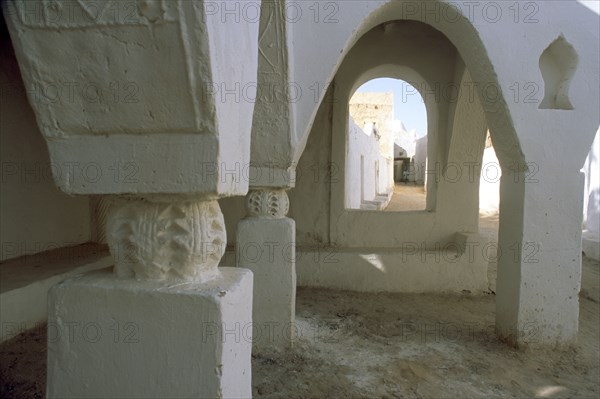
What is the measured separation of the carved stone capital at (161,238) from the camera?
4.11 feet

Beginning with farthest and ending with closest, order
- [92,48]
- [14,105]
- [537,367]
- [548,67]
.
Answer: [14,105]
[548,67]
[537,367]
[92,48]

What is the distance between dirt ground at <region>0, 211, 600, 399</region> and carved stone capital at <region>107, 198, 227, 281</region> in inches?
85.8

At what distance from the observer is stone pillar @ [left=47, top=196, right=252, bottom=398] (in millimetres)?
1193

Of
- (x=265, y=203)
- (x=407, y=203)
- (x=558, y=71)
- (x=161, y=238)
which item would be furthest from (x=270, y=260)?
(x=407, y=203)

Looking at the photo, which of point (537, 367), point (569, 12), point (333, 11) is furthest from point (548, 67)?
point (537, 367)

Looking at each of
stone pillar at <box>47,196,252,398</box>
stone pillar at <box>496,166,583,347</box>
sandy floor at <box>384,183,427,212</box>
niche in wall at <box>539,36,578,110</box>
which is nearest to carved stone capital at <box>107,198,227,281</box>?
Result: stone pillar at <box>47,196,252,398</box>

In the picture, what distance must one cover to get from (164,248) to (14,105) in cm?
473

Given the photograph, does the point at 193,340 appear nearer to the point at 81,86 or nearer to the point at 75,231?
the point at 81,86

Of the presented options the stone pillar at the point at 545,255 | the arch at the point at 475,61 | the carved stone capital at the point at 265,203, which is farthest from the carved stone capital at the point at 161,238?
the stone pillar at the point at 545,255

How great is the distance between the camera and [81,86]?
1104mm

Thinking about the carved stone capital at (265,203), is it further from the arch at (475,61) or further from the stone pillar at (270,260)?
the arch at (475,61)

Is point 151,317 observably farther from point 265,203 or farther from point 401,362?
point 401,362

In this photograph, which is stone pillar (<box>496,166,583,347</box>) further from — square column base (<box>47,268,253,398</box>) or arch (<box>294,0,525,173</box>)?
square column base (<box>47,268,253,398</box>)

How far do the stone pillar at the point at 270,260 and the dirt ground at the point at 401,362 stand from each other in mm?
226
